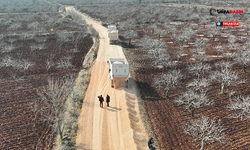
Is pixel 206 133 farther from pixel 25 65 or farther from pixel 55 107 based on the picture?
pixel 25 65

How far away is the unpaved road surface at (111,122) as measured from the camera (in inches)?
691

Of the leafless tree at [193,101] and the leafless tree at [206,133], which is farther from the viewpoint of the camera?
the leafless tree at [193,101]

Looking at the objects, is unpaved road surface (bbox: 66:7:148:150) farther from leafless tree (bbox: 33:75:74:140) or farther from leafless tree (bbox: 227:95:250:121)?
leafless tree (bbox: 227:95:250:121)

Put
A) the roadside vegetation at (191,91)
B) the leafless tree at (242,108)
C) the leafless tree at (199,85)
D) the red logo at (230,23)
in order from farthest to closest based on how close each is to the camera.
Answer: the red logo at (230,23)
the leafless tree at (199,85)
the roadside vegetation at (191,91)
the leafless tree at (242,108)

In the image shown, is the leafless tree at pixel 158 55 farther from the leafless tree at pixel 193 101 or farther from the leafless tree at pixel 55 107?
the leafless tree at pixel 55 107

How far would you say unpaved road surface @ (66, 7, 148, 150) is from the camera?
57.6ft

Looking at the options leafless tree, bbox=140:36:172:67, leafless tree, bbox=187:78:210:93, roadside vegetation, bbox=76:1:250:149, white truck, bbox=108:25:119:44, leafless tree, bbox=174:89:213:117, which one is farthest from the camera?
white truck, bbox=108:25:119:44

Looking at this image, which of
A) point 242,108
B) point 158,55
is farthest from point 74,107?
point 158,55

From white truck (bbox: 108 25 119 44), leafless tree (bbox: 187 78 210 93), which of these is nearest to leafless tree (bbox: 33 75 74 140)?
leafless tree (bbox: 187 78 210 93)

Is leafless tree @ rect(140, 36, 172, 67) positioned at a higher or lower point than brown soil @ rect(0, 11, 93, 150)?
higher

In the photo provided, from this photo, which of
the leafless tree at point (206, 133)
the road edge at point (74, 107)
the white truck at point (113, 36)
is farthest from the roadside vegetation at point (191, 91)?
the road edge at point (74, 107)

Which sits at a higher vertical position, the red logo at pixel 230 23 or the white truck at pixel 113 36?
the red logo at pixel 230 23

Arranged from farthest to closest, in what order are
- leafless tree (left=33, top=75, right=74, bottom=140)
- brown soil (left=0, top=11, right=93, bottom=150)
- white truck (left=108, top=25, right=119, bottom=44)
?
1. white truck (left=108, top=25, right=119, bottom=44)
2. brown soil (left=0, top=11, right=93, bottom=150)
3. leafless tree (left=33, top=75, right=74, bottom=140)

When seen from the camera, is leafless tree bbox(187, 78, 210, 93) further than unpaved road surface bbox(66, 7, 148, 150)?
Yes
